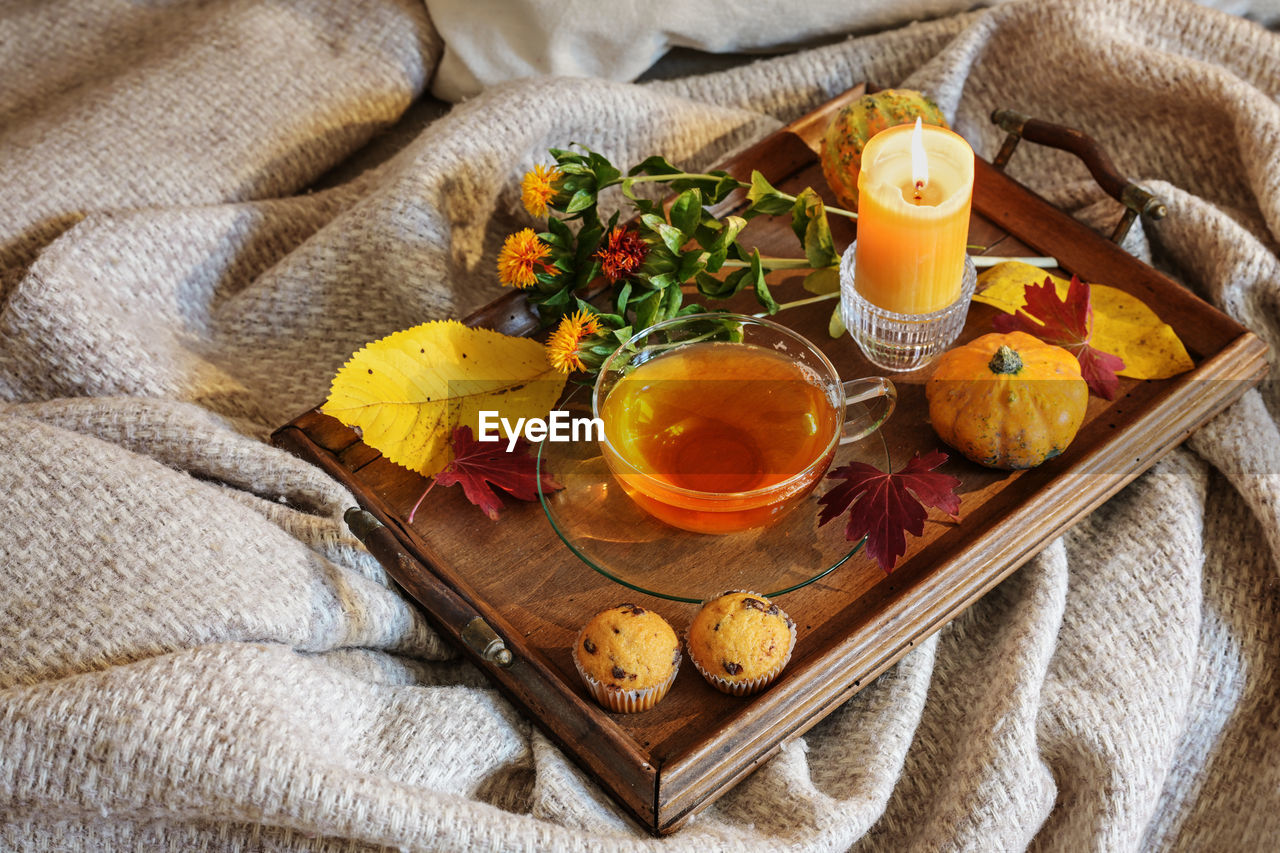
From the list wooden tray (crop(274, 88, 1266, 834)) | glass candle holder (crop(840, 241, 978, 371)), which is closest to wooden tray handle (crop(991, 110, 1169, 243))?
wooden tray (crop(274, 88, 1266, 834))

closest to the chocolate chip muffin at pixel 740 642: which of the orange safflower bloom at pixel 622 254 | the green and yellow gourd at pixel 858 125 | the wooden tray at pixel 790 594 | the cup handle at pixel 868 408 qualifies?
the wooden tray at pixel 790 594

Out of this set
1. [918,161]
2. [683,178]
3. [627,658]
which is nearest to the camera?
[627,658]

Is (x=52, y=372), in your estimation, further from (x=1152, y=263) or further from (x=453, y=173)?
(x=1152, y=263)

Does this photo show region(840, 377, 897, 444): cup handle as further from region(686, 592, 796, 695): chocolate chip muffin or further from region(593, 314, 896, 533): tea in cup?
region(686, 592, 796, 695): chocolate chip muffin

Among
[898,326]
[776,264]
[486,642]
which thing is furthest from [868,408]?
[486,642]

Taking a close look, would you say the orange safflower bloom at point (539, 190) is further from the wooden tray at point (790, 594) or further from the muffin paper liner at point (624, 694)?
the muffin paper liner at point (624, 694)

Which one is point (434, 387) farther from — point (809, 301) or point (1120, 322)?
point (1120, 322)

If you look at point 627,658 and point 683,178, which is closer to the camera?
point 627,658
